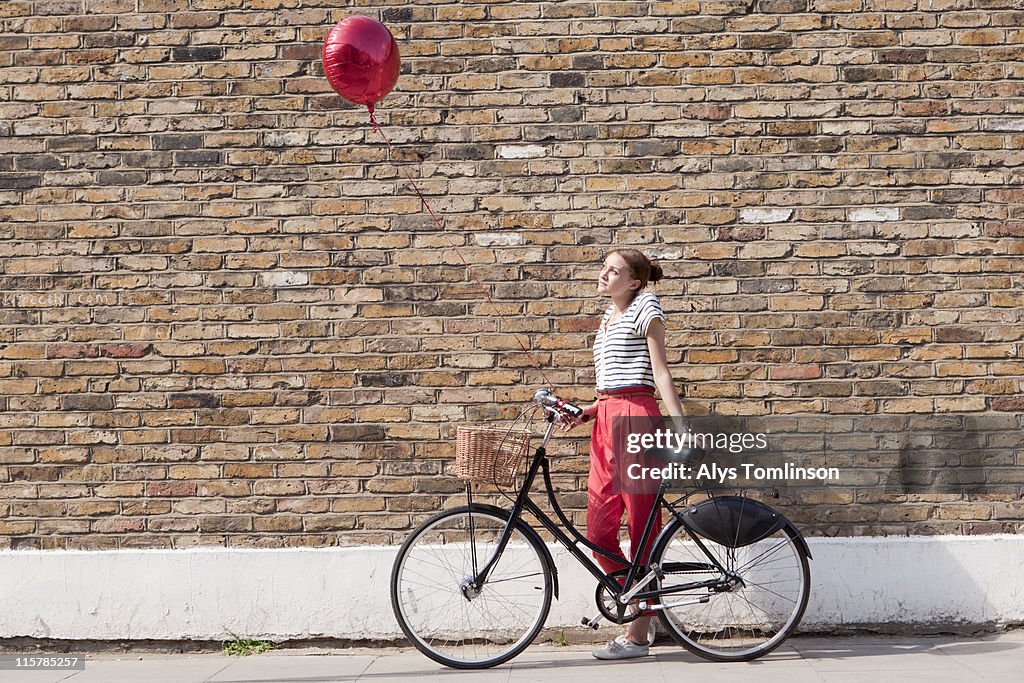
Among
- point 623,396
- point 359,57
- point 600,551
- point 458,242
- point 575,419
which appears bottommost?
point 600,551

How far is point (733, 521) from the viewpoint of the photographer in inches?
178

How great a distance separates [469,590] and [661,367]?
4.38ft

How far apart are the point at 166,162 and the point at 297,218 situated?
75 centimetres

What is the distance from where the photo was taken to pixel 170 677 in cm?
452

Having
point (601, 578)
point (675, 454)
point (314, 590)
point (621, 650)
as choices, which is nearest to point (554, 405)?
point (675, 454)

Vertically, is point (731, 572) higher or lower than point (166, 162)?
lower

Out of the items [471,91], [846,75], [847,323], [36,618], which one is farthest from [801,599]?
[36,618]

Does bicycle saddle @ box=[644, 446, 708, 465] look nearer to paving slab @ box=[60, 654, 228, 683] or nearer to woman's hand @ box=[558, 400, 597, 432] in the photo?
woman's hand @ box=[558, 400, 597, 432]

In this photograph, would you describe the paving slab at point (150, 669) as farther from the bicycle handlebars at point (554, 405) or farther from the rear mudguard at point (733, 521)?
the rear mudguard at point (733, 521)

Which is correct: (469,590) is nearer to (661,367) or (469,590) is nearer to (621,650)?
(621,650)

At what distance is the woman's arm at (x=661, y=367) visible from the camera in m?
4.40

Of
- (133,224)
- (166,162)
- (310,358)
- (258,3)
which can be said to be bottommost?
(310,358)

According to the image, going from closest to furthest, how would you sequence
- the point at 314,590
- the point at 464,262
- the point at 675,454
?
the point at 675,454
the point at 314,590
the point at 464,262

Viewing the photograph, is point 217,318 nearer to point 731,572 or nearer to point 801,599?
point 731,572
